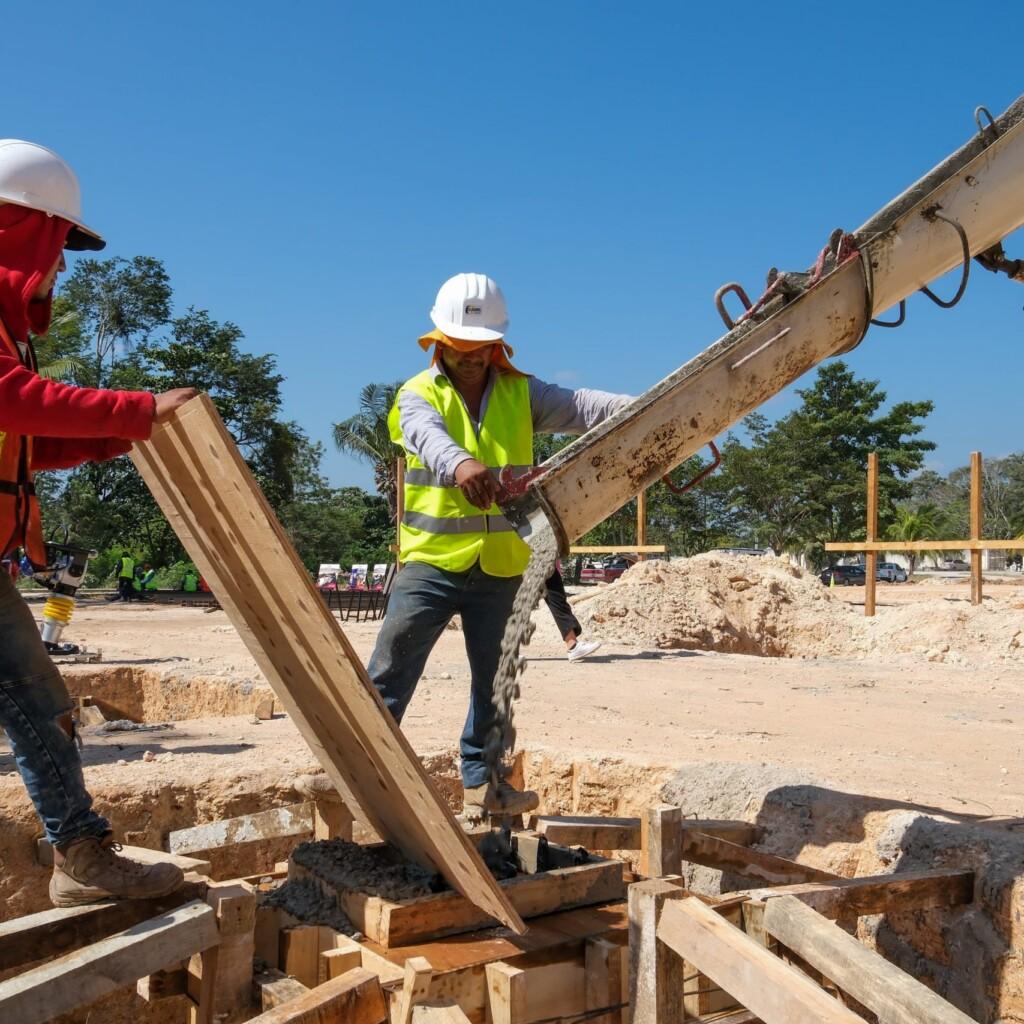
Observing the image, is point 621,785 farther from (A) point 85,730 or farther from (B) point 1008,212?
(A) point 85,730

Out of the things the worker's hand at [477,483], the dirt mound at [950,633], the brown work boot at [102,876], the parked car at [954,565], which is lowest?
the brown work boot at [102,876]

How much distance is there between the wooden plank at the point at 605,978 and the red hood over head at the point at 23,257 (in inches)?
86.2

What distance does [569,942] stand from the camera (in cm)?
284

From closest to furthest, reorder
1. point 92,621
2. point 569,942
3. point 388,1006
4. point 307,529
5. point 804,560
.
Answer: point 388,1006 < point 569,942 < point 92,621 < point 804,560 < point 307,529

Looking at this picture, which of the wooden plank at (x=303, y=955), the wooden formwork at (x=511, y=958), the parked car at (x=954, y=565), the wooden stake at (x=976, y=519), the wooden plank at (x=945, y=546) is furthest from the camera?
the parked car at (x=954, y=565)

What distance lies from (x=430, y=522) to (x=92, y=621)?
14847mm

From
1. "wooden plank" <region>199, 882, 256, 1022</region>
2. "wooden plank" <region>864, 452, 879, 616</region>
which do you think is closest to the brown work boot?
"wooden plank" <region>199, 882, 256, 1022</region>

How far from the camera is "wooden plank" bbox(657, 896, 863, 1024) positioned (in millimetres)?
2162

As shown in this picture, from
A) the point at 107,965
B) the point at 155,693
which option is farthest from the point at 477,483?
the point at 155,693

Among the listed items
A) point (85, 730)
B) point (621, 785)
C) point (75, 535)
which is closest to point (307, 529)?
point (75, 535)

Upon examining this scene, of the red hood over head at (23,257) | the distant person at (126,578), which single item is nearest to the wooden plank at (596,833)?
the red hood over head at (23,257)

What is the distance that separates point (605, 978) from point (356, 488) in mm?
47287

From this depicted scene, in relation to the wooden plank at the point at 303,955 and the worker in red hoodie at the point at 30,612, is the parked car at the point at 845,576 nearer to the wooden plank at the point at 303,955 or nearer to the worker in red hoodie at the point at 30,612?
the wooden plank at the point at 303,955

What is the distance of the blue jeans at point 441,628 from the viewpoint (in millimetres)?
3352
